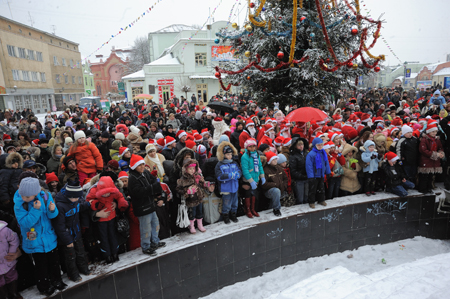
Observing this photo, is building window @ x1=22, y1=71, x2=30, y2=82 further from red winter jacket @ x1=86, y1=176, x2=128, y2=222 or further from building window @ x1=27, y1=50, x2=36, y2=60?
red winter jacket @ x1=86, y1=176, x2=128, y2=222

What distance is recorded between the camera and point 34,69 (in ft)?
114

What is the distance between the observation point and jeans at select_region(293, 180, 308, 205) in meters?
5.47

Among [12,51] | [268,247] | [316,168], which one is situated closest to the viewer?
[268,247]

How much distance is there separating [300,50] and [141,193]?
9.06 meters

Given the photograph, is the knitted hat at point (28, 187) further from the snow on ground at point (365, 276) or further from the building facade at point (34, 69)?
the building facade at point (34, 69)

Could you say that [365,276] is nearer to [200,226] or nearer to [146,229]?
[200,226]

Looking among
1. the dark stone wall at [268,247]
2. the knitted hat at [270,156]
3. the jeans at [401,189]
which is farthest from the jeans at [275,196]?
the jeans at [401,189]

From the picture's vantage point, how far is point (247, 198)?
496 cm

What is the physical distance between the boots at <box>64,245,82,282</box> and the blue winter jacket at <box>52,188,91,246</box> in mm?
120

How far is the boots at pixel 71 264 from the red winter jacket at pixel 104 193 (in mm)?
515

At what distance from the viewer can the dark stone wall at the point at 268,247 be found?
3826 millimetres

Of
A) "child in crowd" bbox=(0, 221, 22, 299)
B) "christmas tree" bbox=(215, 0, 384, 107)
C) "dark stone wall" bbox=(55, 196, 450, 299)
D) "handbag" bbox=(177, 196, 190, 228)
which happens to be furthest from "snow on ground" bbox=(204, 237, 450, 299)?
"christmas tree" bbox=(215, 0, 384, 107)

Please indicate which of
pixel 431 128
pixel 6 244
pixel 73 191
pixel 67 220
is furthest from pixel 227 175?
pixel 431 128

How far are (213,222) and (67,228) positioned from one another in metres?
2.39
